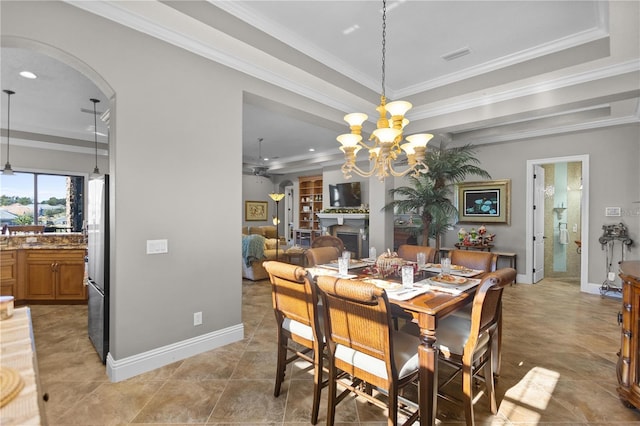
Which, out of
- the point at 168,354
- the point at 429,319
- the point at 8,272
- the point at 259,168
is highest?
the point at 259,168

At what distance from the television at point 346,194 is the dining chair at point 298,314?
6313mm

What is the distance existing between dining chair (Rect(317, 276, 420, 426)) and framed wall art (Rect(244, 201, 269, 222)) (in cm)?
855

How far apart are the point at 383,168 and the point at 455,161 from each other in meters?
2.07

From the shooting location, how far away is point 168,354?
2613 millimetres

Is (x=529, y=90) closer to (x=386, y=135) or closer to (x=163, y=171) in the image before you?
(x=386, y=135)

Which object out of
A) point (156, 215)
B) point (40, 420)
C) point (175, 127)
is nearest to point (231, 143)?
point (175, 127)

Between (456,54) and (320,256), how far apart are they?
263 cm

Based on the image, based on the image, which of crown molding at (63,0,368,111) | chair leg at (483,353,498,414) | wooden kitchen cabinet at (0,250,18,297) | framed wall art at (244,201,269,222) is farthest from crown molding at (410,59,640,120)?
framed wall art at (244,201,269,222)

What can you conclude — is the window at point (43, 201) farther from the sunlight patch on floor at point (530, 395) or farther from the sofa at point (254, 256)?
the sunlight patch on floor at point (530, 395)

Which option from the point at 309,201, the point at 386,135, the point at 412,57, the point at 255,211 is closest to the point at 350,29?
the point at 412,57

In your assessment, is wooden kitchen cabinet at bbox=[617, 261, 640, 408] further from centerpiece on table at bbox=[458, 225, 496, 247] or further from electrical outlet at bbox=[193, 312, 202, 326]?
centerpiece on table at bbox=[458, 225, 496, 247]

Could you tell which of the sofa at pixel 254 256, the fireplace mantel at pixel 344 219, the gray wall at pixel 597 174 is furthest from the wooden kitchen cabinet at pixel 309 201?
the gray wall at pixel 597 174

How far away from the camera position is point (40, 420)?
26.0 inches

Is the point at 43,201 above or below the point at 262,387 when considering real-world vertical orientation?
above
